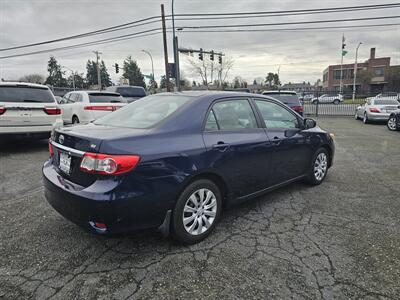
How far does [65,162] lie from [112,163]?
682 millimetres

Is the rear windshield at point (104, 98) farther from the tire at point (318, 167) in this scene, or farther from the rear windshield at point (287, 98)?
the tire at point (318, 167)

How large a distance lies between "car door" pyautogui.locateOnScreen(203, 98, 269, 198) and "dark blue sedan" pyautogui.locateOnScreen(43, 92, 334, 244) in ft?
0.04

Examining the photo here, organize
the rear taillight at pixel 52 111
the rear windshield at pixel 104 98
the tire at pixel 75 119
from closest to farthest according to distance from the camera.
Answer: the rear taillight at pixel 52 111 < the rear windshield at pixel 104 98 < the tire at pixel 75 119

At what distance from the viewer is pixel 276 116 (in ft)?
12.9

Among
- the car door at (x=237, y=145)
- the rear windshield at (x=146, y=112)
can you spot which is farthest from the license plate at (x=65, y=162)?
the car door at (x=237, y=145)

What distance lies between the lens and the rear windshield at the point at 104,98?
9230mm

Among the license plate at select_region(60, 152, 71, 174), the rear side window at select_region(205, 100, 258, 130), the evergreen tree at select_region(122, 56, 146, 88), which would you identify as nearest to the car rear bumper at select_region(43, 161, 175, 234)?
the license plate at select_region(60, 152, 71, 174)

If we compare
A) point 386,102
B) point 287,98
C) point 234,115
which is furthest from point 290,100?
point 234,115

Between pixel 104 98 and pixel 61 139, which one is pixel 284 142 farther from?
pixel 104 98

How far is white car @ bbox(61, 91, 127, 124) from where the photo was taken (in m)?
8.98

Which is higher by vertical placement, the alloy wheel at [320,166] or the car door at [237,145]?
the car door at [237,145]

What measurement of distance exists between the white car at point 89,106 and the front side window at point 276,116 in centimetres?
637

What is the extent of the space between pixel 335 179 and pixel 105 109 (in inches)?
278

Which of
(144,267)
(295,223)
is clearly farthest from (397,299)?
(144,267)
